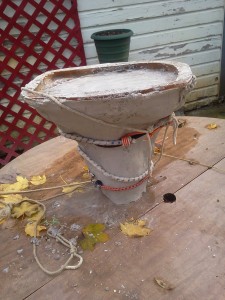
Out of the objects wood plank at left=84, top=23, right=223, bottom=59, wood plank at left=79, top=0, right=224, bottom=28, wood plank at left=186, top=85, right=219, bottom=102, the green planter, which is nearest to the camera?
the green planter

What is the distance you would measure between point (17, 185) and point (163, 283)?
757 mm

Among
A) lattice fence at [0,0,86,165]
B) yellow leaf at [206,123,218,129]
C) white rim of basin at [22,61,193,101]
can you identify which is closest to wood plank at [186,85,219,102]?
lattice fence at [0,0,86,165]

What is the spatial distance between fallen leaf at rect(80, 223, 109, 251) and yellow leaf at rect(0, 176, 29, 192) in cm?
39

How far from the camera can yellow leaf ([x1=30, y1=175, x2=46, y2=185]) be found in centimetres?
131

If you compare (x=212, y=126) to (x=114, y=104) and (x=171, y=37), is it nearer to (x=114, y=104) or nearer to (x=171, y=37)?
(x=114, y=104)

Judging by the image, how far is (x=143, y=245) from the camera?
0.94 m

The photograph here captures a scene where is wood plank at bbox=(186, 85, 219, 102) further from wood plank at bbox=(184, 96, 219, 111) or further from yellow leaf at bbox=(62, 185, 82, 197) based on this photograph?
yellow leaf at bbox=(62, 185, 82, 197)

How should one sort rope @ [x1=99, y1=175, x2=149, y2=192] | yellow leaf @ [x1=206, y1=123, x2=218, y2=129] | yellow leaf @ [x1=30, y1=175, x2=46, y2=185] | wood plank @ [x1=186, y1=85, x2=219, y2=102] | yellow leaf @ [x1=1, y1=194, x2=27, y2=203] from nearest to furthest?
1. rope @ [x1=99, y1=175, x2=149, y2=192]
2. yellow leaf @ [x1=1, y1=194, x2=27, y2=203]
3. yellow leaf @ [x1=30, y1=175, x2=46, y2=185]
4. yellow leaf @ [x1=206, y1=123, x2=218, y2=129]
5. wood plank @ [x1=186, y1=85, x2=219, y2=102]

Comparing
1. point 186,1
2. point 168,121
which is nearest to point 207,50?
point 186,1

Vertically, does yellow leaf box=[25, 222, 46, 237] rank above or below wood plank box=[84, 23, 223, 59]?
below

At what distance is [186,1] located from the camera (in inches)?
112

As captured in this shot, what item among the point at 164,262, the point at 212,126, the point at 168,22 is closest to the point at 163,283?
the point at 164,262

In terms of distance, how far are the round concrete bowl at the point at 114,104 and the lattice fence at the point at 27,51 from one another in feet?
4.59

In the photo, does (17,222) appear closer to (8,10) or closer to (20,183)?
(20,183)
